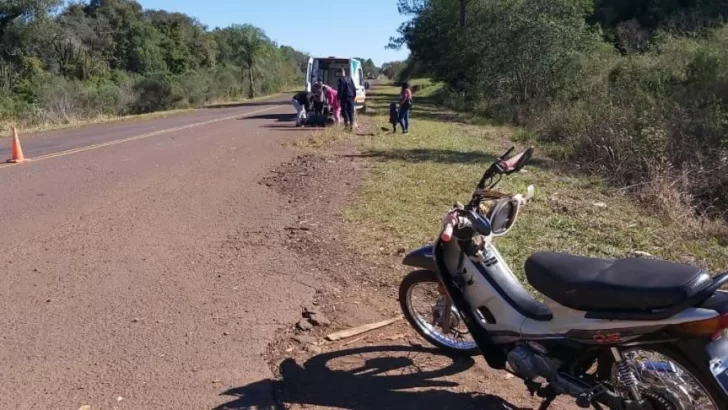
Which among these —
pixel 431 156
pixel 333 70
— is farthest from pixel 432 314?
pixel 333 70

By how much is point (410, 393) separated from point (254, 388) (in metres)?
0.97

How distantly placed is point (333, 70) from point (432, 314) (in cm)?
2200

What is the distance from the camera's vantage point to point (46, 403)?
3879mm

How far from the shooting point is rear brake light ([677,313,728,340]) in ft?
9.64

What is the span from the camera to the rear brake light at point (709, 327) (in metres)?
2.94

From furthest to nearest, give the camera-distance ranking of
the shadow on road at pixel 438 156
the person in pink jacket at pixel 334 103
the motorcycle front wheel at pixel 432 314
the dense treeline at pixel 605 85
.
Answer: the person in pink jacket at pixel 334 103, the shadow on road at pixel 438 156, the dense treeline at pixel 605 85, the motorcycle front wheel at pixel 432 314

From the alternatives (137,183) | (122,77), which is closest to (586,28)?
(137,183)

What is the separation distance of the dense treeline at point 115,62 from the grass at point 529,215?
65.7 feet

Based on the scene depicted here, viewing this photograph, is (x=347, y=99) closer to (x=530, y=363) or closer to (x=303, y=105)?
(x=303, y=105)

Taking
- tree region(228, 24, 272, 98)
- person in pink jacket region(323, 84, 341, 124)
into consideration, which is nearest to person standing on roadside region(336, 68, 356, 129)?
person in pink jacket region(323, 84, 341, 124)

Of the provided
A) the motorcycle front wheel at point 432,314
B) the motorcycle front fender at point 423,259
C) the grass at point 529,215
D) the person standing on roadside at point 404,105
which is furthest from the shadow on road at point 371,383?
the person standing on roadside at point 404,105

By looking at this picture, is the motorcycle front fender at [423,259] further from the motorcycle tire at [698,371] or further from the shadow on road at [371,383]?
the motorcycle tire at [698,371]

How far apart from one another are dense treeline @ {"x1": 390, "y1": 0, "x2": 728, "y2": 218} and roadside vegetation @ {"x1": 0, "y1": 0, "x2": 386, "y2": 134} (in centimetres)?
897

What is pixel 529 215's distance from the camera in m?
8.35
